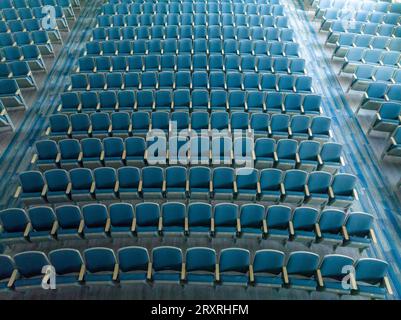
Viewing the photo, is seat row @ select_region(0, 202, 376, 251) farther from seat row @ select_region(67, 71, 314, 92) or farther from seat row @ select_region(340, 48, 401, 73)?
seat row @ select_region(340, 48, 401, 73)

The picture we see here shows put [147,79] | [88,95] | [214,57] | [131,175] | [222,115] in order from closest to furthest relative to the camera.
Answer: [131,175] < [222,115] < [88,95] < [147,79] < [214,57]

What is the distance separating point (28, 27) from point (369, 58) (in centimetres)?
763

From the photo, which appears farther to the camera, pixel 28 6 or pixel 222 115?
pixel 28 6

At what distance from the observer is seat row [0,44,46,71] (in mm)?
6586

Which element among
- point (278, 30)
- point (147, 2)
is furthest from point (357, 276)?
point (147, 2)

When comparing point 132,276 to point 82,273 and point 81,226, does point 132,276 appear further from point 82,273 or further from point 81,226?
point 81,226

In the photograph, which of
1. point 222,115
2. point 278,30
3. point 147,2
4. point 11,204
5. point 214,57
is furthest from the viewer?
point 147,2

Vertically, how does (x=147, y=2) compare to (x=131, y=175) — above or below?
above

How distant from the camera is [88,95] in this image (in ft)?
17.8

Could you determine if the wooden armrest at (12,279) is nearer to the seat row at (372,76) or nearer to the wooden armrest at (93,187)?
the wooden armrest at (93,187)

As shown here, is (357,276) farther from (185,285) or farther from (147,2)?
(147,2)

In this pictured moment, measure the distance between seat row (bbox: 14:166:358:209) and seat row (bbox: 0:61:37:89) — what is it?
9.43 feet
